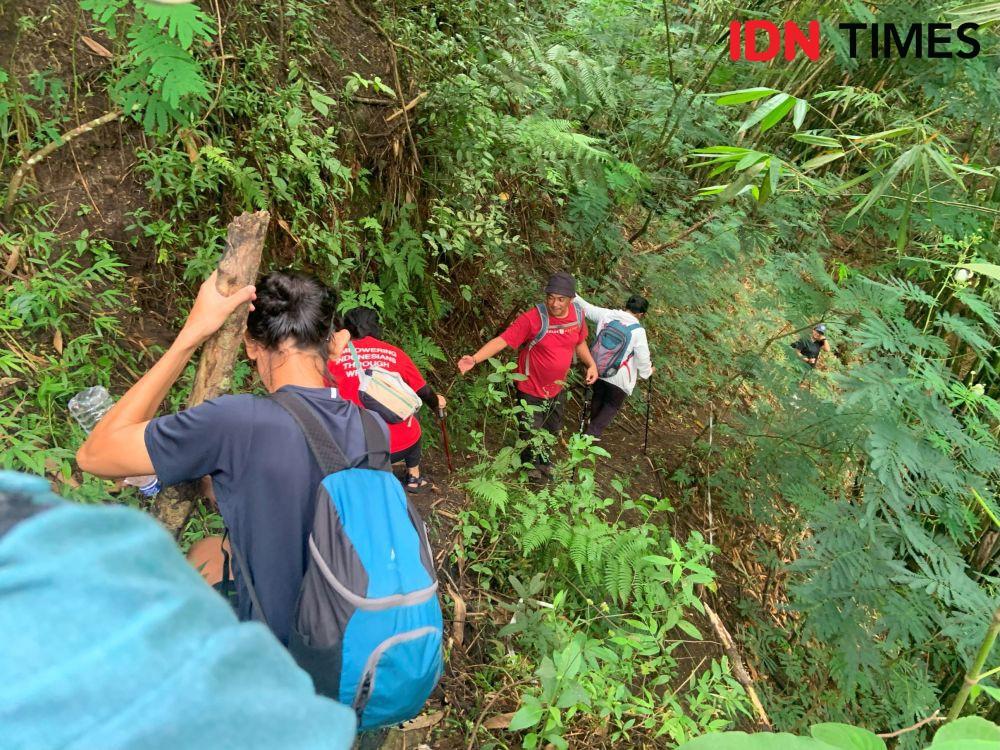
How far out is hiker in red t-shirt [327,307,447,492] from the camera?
140 inches

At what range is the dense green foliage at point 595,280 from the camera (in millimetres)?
3105

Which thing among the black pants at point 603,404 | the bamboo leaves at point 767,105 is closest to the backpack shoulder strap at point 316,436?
the bamboo leaves at point 767,105

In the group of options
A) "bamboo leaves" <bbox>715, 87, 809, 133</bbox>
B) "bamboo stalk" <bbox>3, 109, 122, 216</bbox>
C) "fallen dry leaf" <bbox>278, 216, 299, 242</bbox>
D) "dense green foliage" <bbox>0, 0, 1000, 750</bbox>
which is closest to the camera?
"bamboo leaves" <bbox>715, 87, 809, 133</bbox>

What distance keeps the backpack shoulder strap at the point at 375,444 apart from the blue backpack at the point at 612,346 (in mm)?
3685

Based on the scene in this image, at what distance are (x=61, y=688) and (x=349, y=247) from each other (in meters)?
4.04

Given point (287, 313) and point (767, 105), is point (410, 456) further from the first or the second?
point (767, 105)

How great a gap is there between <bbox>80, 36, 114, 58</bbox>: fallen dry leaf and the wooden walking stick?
2.85 m

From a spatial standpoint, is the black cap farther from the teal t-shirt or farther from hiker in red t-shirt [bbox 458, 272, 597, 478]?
the teal t-shirt

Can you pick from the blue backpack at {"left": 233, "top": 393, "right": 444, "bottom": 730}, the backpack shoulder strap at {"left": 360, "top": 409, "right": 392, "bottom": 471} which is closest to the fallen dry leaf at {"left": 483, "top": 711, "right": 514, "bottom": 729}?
the blue backpack at {"left": 233, "top": 393, "right": 444, "bottom": 730}

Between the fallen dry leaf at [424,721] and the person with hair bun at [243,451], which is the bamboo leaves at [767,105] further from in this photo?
the fallen dry leaf at [424,721]

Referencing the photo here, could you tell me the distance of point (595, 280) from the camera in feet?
20.5

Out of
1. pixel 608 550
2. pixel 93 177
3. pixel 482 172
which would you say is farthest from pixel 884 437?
pixel 93 177

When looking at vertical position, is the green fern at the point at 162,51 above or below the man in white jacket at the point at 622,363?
above

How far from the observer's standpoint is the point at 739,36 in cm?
527
